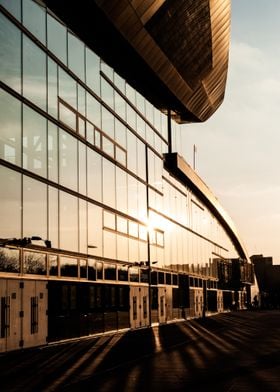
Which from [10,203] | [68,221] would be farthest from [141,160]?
[10,203]

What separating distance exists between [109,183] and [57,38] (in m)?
9.05

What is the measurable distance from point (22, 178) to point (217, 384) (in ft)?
40.4

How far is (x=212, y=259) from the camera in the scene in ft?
229

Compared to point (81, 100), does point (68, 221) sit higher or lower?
lower

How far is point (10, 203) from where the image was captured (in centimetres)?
2294

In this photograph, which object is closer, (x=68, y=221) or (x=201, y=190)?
(x=68, y=221)

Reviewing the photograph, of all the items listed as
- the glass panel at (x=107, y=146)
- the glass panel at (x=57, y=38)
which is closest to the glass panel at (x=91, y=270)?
the glass panel at (x=107, y=146)

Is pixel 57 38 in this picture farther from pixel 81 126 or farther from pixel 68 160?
pixel 68 160

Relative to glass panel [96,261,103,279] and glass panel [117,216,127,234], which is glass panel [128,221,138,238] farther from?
glass panel [96,261,103,279]

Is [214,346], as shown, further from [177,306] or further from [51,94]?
[177,306]

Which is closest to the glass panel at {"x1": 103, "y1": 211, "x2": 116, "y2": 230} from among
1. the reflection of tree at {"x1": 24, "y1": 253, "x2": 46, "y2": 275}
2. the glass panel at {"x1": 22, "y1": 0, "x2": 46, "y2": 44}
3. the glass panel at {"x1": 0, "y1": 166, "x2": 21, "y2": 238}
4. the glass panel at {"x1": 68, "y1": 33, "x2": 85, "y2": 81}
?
the glass panel at {"x1": 68, "y1": 33, "x2": 85, "y2": 81}

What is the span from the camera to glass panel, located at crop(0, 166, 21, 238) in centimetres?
2245

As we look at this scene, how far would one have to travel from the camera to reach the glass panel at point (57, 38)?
27192mm

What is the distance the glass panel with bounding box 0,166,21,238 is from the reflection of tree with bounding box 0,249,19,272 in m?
0.57
